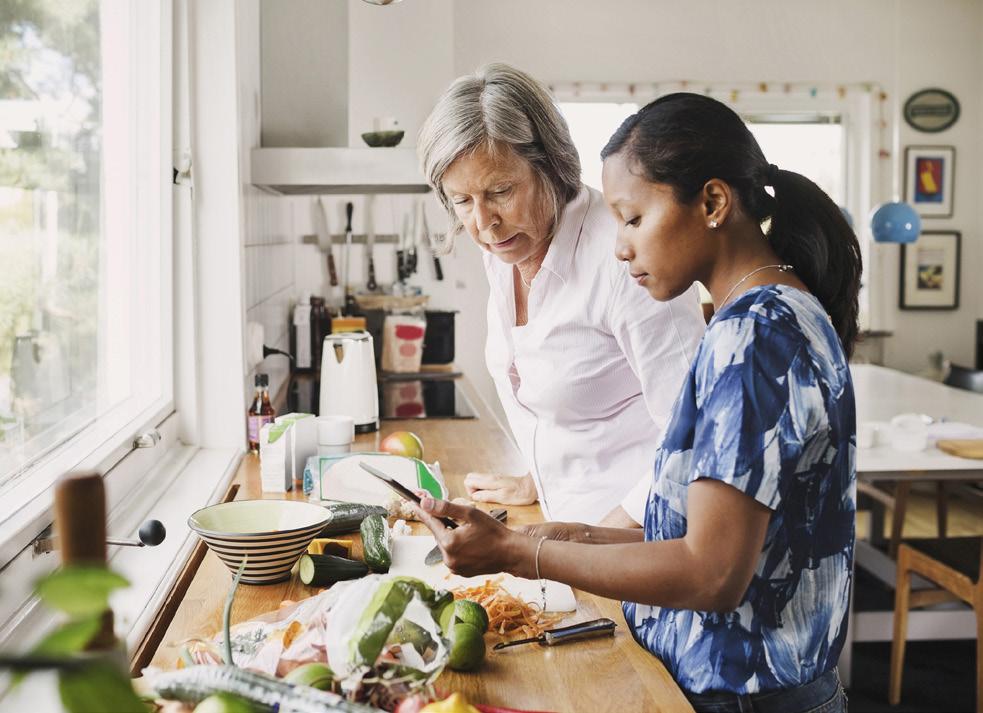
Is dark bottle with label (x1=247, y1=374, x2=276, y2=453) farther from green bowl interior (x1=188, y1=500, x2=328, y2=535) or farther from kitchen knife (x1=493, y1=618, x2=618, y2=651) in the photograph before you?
kitchen knife (x1=493, y1=618, x2=618, y2=651)

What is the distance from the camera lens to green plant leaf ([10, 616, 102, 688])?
0.37 meters

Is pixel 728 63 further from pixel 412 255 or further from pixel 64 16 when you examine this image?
pixel 64 16

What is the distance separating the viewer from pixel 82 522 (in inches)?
17.0

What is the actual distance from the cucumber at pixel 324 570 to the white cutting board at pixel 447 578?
89mm

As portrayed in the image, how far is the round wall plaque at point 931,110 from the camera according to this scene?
5.96 m

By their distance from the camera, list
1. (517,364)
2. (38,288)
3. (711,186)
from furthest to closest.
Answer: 1. (517,364)
2. (38,288)
3. (711,186)

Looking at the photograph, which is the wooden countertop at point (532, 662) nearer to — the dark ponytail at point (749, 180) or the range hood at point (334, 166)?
the dark ponytail at point (749, 180)

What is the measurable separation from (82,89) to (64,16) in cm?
14

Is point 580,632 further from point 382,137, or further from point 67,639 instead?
point 382,137

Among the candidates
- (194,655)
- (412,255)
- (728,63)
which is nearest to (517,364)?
(194,655)

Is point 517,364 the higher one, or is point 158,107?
point 158,107

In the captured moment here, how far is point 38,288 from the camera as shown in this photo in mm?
1487

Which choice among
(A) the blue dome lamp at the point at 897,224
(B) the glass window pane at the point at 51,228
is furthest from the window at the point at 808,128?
(B) the glass window pane at the point at 51,228

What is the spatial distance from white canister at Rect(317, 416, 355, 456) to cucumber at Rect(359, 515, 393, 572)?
0.59 m
